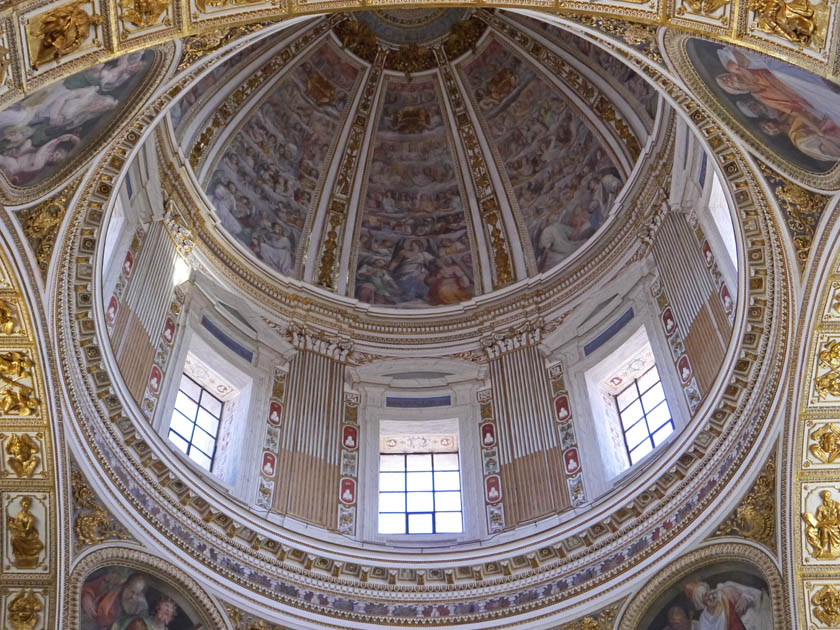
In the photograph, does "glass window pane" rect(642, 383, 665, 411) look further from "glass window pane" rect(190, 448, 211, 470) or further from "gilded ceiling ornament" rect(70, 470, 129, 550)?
"gilded ceiling ornament" rect(70, 470, 129, 550)

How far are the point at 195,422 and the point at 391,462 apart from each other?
356 cm

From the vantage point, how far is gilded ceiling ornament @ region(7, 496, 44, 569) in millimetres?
16406

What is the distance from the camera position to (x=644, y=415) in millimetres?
20391

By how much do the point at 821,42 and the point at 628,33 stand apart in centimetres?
240

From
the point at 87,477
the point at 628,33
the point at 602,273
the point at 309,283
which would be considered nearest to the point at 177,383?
the point at 87,477

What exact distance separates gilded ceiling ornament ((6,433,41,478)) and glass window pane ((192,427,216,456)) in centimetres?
378

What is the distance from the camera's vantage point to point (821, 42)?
38.8ft

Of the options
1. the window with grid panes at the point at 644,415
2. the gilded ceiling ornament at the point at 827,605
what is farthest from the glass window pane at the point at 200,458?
the gilded ceiling ornament at the point at 827,605

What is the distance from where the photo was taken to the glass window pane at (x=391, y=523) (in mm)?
20359

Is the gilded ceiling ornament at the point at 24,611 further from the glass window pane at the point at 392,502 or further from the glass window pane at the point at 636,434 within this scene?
the glass window pane at the point at 636,434

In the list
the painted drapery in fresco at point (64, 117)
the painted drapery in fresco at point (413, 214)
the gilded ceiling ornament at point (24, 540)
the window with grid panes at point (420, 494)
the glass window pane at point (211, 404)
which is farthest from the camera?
the painted drapery in fresco at point (413, 214)

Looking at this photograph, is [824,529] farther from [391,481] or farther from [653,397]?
[391,481]

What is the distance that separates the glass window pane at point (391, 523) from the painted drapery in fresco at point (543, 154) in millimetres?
6489

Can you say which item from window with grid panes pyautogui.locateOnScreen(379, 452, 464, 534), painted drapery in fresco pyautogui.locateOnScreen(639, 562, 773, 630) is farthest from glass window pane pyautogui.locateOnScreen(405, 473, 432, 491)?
painted drapery in fresco pyautogui.locateOnScreen(639, 562, 773, 630)
